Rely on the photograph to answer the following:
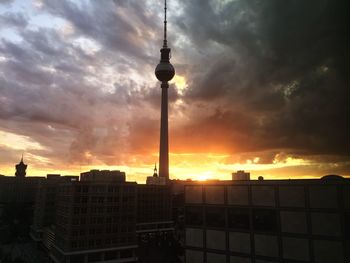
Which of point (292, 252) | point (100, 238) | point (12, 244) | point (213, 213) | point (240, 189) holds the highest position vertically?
point (240, 189)

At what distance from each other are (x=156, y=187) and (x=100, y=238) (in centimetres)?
4964

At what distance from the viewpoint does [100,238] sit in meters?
82.6

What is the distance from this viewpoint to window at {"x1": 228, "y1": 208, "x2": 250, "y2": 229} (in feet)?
114

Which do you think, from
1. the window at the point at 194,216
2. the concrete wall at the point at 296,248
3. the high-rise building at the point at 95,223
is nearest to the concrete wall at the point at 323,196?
the concrete wall at the point at 296,248

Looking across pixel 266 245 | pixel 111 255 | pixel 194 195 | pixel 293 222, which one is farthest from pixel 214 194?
pixel 111 255

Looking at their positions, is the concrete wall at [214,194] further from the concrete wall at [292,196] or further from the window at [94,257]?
the window at [94,257]

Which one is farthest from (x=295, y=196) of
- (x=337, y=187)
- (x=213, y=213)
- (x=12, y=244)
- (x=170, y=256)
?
(x=12, y=244)

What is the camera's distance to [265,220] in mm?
33344

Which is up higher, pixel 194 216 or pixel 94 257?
pixel 194 216

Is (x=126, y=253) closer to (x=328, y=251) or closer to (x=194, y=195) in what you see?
(x=194, y=195)

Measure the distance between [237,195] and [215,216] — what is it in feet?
13.1

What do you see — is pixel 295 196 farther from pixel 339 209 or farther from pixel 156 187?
pixel 156 187

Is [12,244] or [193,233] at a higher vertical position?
[193,233]

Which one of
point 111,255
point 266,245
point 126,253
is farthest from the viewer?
point 126,253
